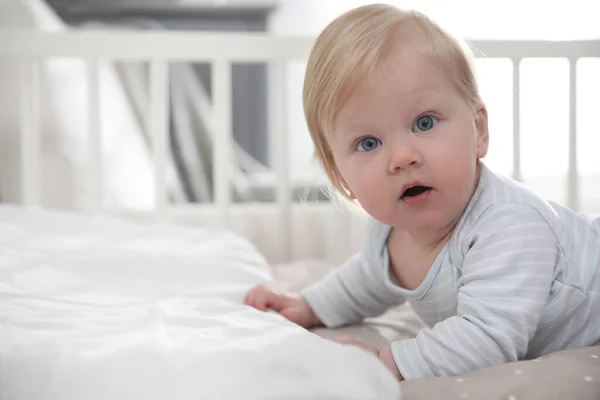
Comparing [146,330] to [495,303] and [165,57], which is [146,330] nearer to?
[495,303]

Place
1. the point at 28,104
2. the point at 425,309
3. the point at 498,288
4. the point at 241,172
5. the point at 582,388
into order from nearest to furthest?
the point at 582,388
the point at 498,288
the point at 425,309
the point at 28,104
the point at 241,172

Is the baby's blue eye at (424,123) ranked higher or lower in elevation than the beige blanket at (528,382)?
higher

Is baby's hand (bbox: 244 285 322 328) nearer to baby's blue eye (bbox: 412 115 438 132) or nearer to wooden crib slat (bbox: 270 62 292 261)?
baby's blue eye (bbox: 412 115 438 132)

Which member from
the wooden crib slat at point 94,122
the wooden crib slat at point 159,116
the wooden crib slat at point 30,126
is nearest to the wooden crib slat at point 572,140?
the wooden crib slat at point 159,116

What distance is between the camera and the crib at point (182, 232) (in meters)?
0.53

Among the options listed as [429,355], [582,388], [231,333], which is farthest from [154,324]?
[582,388]

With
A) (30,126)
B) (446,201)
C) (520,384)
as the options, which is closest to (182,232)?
(30,126)

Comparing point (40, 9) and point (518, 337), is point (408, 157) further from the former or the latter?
point (40, 9)

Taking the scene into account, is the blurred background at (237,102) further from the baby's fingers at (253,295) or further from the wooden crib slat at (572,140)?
the baby's fingers at (253,295)

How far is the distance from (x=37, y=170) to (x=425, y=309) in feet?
2.58

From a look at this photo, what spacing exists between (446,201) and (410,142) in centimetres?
8

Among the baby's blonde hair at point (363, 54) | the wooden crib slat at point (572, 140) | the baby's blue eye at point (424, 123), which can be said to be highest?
the baby's blonde hair at point (363, 54)

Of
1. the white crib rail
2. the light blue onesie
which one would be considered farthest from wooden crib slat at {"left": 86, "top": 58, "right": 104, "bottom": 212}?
the light blue onesie

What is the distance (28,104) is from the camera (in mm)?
1328
